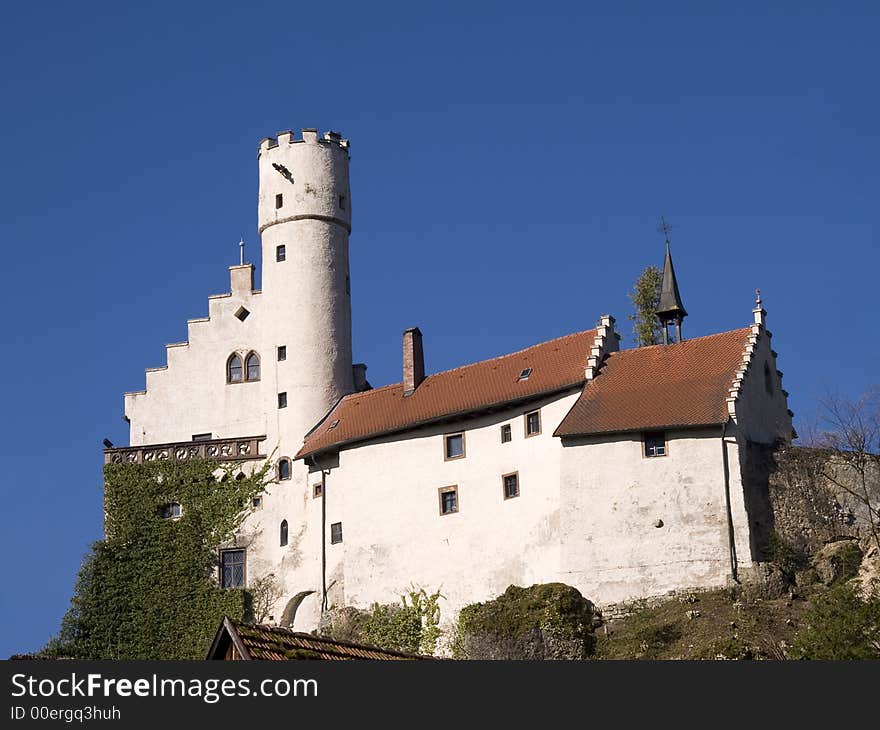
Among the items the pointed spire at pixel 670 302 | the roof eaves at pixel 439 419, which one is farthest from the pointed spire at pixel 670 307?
the roof eaves at pixel 439 419

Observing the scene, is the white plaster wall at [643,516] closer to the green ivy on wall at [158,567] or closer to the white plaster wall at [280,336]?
the white plaster wall at [280,336]

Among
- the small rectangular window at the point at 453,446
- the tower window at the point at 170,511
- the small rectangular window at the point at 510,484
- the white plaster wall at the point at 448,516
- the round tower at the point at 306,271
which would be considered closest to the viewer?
the white plaster wall at the point at 448,516

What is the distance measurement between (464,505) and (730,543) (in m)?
10.2

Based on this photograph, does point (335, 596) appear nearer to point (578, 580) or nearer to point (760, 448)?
point (578, 580)

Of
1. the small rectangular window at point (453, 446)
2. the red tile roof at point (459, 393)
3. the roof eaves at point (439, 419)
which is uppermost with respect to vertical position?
the red tile roof at point (459, 393)

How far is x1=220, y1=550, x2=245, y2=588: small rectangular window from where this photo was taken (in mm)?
64688

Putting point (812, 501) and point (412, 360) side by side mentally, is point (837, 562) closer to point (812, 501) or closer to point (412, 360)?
point (812, 501)

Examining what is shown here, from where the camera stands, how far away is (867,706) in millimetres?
24328

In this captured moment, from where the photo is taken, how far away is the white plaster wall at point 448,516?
2245 inches

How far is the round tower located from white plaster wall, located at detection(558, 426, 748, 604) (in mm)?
14775

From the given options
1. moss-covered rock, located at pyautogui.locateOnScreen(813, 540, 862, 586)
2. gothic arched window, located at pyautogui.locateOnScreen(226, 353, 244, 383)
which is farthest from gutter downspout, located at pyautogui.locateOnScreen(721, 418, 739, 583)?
gothic arched window, located at pyautogui.locateOnScreen(226, 353, 244, 383)

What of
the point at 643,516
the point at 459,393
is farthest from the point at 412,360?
the point at 643,516

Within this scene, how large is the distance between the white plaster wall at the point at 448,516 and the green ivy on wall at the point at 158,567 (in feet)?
15.7

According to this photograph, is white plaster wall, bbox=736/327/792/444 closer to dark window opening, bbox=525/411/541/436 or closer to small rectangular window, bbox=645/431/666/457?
small rectangular window, bbox=645/431/666/457
